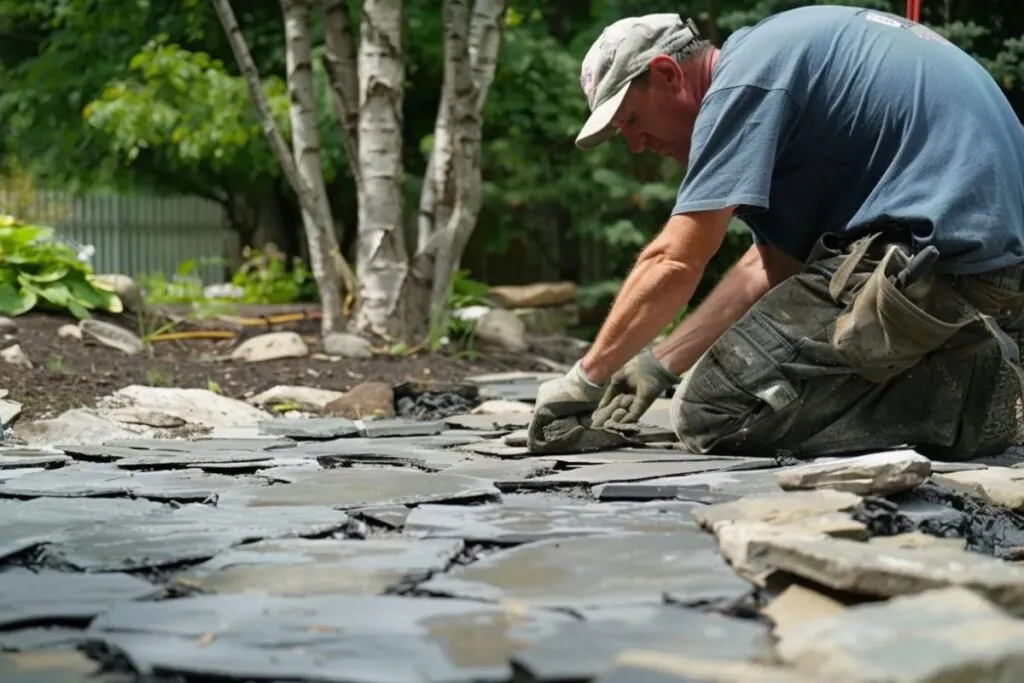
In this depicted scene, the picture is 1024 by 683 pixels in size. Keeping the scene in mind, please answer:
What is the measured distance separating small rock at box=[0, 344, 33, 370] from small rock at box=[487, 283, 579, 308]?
13.6 feet

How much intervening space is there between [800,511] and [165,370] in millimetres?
4009

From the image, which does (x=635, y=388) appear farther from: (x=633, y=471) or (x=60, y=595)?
(x=60, y=595)

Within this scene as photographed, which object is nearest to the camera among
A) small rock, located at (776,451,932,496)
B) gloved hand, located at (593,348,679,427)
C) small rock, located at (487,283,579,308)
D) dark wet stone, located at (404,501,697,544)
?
dark wet stone, located at (404,501,697,544)

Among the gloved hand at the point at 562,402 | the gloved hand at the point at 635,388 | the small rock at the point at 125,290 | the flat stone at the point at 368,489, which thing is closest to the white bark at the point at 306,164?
the small rock at the point at 125,290

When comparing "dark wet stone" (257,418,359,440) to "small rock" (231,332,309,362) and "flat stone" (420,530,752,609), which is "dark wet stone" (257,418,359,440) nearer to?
"small rock" (231,332,309,362)

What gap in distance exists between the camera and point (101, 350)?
606 cm

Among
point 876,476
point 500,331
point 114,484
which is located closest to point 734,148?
point 876,476

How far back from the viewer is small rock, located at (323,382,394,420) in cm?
503

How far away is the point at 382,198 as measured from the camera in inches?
259

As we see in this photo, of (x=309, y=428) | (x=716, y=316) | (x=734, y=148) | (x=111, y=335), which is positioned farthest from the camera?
(x=111, y=335)

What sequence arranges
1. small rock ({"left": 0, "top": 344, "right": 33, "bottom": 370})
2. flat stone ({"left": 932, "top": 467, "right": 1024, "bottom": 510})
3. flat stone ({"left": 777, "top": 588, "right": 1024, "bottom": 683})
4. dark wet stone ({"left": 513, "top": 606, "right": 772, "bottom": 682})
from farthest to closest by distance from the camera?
small rock ({"left": 0, "top": 344, "right": 33, "bottom": 370}) < flat stone ({"left": 932, "top": 467, "right": 1024, "bottom": 510}) < dark wet stone ({"left": 513, "top": 606, "right": 772, "bottom": 682}) < flat stone ({"left": 777, "top": 588, "right": 1024, "bottom": 683})

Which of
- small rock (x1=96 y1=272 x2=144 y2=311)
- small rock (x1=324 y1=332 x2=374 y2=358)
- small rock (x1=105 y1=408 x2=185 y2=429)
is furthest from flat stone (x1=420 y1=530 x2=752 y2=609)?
small rock (x1=96 y1=272 x2=144 y2=311)

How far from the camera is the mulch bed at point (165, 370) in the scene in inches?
199

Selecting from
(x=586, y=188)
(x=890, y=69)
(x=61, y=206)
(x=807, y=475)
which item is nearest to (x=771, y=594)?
(x=807, y=475)
